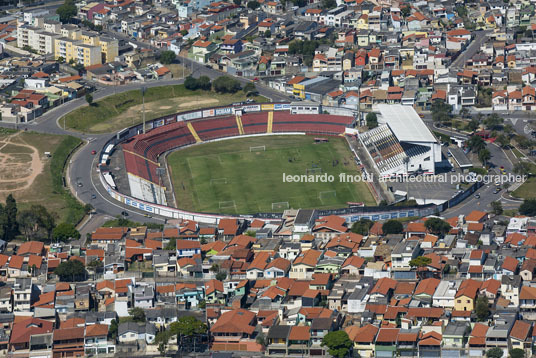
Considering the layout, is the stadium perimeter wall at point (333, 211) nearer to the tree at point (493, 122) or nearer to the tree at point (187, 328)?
the tree at point (493, 122)

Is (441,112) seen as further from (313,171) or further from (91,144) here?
(91,144)

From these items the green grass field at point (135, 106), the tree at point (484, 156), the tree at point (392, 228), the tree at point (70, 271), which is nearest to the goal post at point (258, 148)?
the green grass field at point (135, 106)

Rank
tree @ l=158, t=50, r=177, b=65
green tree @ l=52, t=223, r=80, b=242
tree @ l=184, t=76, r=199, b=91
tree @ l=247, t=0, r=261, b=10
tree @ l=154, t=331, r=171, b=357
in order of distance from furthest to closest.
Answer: tree @ l=247, t=0, r=261, b=10
tree @ l=158, t=50, r=177, b=65
tree @ l=184, t=76, r=199, b=91
green tree @ l=52, t=223, r=80, b=242
tree @ l=154, t=331, r=171, b=357

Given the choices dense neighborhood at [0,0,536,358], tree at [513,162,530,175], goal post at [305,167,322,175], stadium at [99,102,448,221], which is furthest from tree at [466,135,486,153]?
goal post at [305,167,322,175]

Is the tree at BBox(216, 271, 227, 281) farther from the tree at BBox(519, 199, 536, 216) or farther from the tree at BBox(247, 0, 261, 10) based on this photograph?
the tree at BBox(247, 0, 261, 10)

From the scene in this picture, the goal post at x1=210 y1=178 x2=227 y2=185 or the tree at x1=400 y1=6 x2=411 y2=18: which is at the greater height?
the tree at x1=400 y1=6 x2=411 y2=18

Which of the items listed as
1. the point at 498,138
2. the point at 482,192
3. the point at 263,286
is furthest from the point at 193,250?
the point at 498,138

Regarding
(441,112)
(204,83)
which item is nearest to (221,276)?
(441,112)
